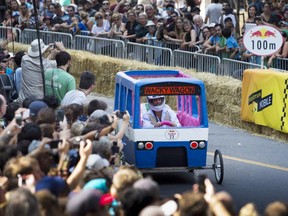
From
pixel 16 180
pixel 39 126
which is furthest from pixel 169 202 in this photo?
pixel 39 126

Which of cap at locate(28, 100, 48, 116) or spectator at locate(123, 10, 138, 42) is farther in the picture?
spectator at locate(123, 10, 138, 42)

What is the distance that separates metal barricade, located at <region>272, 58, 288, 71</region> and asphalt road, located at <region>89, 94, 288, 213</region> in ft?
5.82

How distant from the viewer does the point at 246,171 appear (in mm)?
18547

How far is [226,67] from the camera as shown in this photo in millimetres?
24984

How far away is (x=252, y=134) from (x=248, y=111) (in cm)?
52

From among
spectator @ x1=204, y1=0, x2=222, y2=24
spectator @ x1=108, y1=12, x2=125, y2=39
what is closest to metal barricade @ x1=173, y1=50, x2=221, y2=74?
spectator @ x1=108, y1=12, x2=125, y2=39

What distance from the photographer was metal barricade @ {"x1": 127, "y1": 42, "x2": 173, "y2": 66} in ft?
89.2

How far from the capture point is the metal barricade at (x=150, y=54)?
2719 centimetres

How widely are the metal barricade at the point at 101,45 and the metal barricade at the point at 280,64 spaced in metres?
5.72

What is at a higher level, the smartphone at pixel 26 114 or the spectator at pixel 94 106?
the smartphone at pixel 26 114

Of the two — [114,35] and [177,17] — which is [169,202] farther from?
[114,35]

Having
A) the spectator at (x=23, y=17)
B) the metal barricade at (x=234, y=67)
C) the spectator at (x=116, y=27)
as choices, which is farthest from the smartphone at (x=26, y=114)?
the spectator at (x=23, y=17)

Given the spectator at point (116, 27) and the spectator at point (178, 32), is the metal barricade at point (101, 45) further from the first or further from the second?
the spectator at point (178, 32)

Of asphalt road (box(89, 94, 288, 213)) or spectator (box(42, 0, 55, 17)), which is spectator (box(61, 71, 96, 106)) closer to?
asphalt road (box(89, 94, 288, 213))
